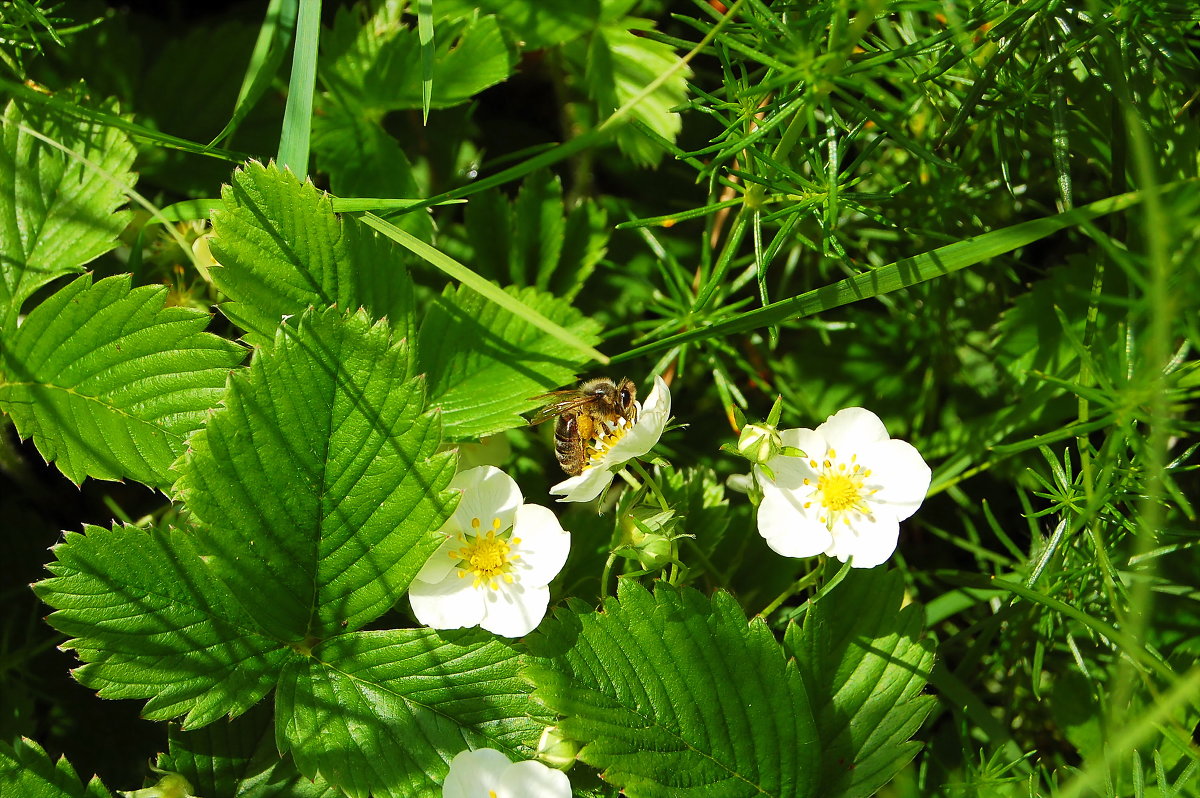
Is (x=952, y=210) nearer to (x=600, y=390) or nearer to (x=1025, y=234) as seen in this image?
(x=1025, y=234)

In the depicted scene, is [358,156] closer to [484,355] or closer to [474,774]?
[484,355]

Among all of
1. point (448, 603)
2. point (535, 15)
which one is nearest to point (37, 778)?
point (448, 603)

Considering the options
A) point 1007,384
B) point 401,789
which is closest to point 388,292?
point 401,789

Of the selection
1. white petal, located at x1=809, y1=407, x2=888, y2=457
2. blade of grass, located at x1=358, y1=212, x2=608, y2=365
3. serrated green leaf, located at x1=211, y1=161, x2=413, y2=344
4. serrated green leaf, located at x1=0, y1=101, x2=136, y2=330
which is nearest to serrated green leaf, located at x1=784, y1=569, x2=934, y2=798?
white petal, located at x1=809, y1=407, x2=888, y2=457

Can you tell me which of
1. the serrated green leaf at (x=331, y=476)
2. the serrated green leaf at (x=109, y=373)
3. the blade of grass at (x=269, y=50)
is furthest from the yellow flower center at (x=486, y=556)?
the blade of grass at (x=269, y=50)

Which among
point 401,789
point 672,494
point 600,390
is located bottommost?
point 401,789

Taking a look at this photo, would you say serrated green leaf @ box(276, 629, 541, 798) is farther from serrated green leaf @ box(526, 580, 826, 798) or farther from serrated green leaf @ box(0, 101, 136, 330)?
serrated green leaf @ box(0, 101, 136, 330)

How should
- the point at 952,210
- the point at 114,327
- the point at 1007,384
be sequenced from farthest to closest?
the point at 1007,384 → the point at 952,210 → the point at 114,327
